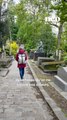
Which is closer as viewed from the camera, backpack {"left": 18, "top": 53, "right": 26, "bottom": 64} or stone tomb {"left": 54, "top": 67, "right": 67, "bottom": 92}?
stone tomb {"left": 54, "top": 67, "right": 67, "bottom": 92}

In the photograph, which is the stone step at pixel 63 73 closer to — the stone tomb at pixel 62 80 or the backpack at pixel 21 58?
the stone tomb at pixel 62 80

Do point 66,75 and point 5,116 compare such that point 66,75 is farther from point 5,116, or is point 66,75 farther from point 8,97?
point 5,116

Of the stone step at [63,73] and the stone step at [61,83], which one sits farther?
the stone step at [63,73]

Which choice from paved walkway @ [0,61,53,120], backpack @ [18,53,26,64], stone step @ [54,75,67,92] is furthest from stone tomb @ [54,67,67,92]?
backpack @ [18,53,26,64]

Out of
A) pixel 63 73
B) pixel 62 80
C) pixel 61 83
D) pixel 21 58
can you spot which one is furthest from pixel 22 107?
pixel 21 58

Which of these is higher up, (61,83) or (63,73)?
(63,73)

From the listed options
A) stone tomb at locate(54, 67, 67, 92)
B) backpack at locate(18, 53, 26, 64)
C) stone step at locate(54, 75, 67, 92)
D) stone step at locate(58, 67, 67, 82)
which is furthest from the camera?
backpack at locate(18, 53, 26, 64)

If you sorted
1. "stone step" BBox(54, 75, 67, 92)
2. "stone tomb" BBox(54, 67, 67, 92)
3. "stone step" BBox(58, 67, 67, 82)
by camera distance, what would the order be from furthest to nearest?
"stone step" BBox(58, 67, 67, 82) < "stone tomb" BBox(54, 67, 67, 92) < "stone step" BBox(54, 75, 67, 92)

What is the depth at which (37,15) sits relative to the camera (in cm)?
3519

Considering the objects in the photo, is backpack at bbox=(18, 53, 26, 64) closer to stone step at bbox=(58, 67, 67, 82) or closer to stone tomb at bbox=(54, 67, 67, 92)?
stone tomb at bbox=(54, 67, 67, 92)

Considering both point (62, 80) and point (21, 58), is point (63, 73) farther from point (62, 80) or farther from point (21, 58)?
point (21, 58)

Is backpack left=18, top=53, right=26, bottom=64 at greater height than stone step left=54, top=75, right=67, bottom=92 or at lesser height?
greater

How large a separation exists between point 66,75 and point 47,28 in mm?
27098

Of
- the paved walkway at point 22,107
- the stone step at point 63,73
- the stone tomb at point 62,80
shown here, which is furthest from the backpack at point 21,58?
the paved walkway at point 22,107
